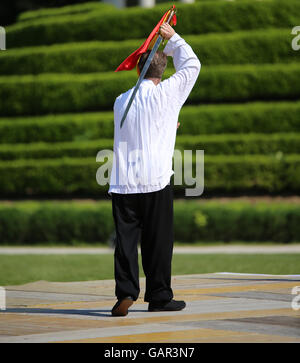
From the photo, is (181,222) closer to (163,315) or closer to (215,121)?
(215,121)

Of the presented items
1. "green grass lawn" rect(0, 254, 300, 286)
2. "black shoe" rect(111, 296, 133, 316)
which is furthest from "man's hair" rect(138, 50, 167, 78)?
"green grass lawn" rect(0, 254, 300, 286)

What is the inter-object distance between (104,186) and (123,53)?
4.73 metres

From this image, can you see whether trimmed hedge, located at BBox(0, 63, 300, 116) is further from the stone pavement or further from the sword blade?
the sword blade

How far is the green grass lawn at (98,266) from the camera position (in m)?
11.1

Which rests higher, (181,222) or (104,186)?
(104,186)

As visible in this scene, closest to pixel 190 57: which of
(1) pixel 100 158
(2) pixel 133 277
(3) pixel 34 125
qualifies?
(2) pixel 133 277

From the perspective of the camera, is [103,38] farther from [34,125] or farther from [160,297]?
[160,297]

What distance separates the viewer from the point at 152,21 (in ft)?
90.8

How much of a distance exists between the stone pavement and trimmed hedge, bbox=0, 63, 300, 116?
1626cm

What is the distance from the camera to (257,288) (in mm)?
7629

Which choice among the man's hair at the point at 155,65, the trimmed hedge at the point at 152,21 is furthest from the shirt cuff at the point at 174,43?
the trimmed hedge at the point at 152,21

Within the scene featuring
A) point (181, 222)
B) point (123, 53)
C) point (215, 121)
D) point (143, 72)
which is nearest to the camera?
point (143, 72)

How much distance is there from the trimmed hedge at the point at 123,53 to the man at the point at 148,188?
A: 19332mm

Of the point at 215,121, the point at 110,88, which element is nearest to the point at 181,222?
the point at 215,121
